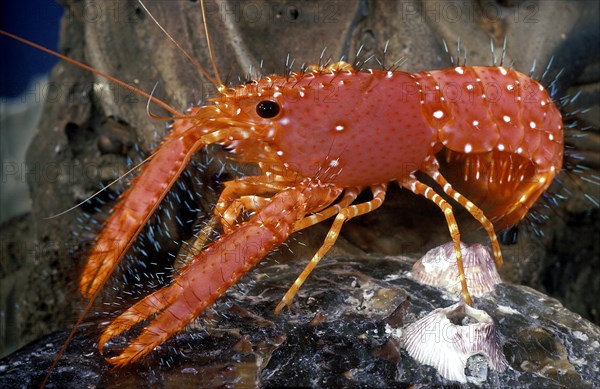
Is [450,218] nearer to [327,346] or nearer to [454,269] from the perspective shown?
[454,269]

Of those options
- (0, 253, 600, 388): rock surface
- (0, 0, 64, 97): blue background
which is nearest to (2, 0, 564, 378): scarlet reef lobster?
(0, 253, 600, 388): rock surface

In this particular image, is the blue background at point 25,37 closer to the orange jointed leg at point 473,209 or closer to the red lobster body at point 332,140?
the red lobster body at point 332,140

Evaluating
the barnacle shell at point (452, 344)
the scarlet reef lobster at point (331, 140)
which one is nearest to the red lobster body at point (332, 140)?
the scarlet reef lobster at point (331, 140)

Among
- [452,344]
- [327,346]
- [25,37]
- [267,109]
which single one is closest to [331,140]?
[267,109]

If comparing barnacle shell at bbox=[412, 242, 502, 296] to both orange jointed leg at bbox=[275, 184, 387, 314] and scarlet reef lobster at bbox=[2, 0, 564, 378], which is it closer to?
scarlet reef lobster at bbox=[2, 0, 564, 378]

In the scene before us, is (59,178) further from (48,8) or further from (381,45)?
(381,45)
